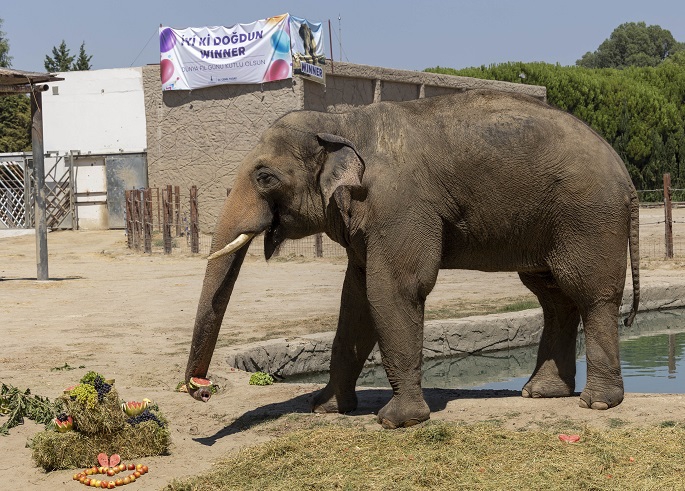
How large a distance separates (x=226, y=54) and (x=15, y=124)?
62.5 feet

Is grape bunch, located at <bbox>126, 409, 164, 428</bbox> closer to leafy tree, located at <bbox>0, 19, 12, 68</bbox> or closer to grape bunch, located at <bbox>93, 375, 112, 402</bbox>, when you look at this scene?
grape bunch, located at <bbox>93, 375, 112, 402</bbox>

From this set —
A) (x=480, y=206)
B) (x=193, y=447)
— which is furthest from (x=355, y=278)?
(x=193, y=447)

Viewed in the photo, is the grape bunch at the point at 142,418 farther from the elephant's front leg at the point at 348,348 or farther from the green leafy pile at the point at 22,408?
the elephant's front leg at the point at 348,348

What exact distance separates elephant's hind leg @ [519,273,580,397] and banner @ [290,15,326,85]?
63.0 feet

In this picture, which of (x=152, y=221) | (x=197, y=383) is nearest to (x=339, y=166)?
(x=197, y=383)

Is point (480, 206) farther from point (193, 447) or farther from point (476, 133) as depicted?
point (193, 447)

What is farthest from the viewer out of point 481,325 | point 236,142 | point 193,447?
point 236,142

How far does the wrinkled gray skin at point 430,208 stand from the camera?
676cm

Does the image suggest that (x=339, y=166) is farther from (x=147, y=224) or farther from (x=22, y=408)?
(x=147, y=224)

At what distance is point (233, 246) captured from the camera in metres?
6.64

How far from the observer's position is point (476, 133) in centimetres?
704

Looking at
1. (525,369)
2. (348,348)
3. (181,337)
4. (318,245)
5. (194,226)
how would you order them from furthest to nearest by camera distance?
(194,226) → (318,245) → (181,337) → (525,369) → (348,348)

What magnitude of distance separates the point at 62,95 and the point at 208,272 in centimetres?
2805

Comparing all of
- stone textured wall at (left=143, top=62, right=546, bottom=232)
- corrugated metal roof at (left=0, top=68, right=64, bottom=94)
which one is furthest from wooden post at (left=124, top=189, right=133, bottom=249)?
corrugated metal roof at (left=0, top=68, right=64, bottom=94)
